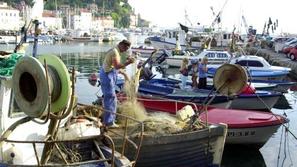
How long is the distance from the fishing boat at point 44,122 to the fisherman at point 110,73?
110 cm

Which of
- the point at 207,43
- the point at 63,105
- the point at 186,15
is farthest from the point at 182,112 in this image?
the point at 186,15

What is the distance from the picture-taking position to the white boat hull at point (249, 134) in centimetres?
1245

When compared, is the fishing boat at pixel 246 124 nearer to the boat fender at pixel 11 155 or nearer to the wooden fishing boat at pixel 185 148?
the wooden fishing boat at pixel 185 148

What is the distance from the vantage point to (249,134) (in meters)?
12.6

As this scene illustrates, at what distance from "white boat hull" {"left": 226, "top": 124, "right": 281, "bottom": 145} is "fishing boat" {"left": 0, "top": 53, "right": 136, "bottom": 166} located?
496 centimetres

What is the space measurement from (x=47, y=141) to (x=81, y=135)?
6.66 feet

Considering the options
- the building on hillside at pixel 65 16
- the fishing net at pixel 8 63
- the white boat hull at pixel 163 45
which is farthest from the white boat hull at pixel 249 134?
the building on hillside at pixel 65 16

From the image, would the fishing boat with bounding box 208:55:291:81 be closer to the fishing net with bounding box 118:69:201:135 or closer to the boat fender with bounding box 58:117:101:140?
the fishing net with bounding box 118:69:201:135

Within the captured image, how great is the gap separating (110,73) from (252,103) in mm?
9987

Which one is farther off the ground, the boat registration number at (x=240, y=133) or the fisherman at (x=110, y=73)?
the fisherman at (x=110, y=73)

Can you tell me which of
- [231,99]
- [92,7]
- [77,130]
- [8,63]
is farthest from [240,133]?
[92,7]

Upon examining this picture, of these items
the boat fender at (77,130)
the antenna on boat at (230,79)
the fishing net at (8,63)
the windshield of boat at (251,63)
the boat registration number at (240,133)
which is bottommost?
the boat registration number at (240,133)

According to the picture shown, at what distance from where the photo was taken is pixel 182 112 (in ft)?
36.2

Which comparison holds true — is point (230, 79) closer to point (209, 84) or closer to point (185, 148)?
point (185, 148)
